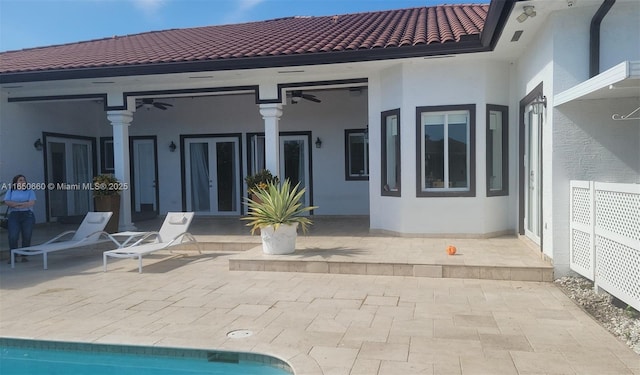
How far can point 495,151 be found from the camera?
352 inches

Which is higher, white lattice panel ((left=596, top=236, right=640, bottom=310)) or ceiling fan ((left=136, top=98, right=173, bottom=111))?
ceiling fan ((left=136, top=98, right=173, bottom=111))

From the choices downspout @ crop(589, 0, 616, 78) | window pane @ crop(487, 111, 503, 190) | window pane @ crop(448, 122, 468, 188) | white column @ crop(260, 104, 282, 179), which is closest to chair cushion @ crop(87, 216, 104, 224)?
white column @ crop(260, 104, 282, 179)

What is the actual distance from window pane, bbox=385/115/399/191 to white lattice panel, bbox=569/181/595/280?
12.2ft

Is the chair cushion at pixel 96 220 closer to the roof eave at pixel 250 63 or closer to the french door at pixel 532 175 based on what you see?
Result: the roof eave at pixel 250 63

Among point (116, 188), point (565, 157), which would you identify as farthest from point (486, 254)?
point (116, 188)

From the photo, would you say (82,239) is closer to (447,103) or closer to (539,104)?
(447,103)

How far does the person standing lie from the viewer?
27.7 feet

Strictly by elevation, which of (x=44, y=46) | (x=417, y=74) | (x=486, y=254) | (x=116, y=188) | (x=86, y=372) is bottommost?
(x=86, y=372)

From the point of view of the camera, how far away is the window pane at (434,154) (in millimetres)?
8844

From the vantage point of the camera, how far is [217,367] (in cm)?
409

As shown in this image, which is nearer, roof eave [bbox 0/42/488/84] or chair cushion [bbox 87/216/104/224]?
roof eave [bbox 0/42/488/84]

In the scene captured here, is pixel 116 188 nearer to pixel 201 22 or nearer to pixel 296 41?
pixel 296 41

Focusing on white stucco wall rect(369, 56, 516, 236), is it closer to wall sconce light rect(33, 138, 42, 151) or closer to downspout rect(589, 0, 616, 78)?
downspout rect(589, 0, 616, 78)

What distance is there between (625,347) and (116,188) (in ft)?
32.2
